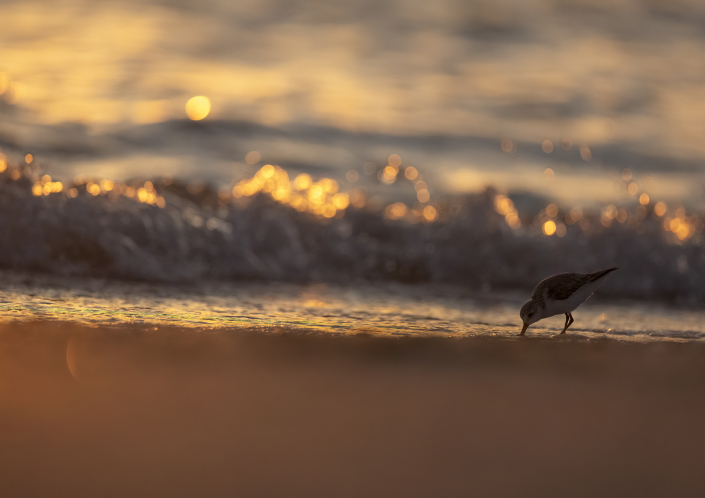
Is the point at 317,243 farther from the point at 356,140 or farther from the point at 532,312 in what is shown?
the point at 356,140

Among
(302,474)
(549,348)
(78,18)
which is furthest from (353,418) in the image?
(78,18)

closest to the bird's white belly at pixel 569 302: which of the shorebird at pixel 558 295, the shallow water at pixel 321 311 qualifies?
the shorebird at pixel 558 295

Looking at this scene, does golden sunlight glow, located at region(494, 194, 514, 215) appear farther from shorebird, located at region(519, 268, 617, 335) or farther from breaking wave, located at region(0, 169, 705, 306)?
shorebird, located at region(519, 268, 617, 335)

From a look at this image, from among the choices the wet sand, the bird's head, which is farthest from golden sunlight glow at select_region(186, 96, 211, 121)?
the bird's head

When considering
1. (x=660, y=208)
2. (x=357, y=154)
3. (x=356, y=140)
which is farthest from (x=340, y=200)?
(x=660, y=208)

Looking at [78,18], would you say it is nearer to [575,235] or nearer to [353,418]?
[575,235]

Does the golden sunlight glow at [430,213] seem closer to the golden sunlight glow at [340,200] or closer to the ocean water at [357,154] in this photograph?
the ocean water at [357,154]
